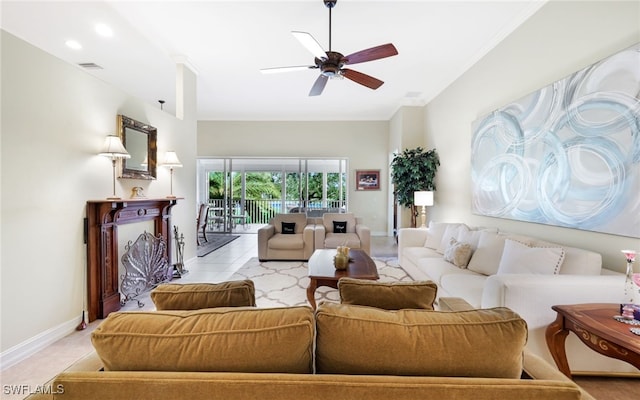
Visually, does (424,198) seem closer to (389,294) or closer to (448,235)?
(448,235)

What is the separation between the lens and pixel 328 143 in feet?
24.7

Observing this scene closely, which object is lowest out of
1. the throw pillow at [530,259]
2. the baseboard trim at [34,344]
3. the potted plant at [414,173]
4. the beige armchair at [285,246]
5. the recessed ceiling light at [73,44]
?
the baseboard trim at [34,344]

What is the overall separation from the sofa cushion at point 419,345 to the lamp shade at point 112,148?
2.85 m

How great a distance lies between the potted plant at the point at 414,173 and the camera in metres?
5.23

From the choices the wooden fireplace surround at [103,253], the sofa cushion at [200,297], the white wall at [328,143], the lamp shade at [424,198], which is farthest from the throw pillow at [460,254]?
the white wall at [328,143]

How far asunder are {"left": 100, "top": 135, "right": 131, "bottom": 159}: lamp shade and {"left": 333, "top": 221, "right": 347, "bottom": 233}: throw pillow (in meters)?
3.48

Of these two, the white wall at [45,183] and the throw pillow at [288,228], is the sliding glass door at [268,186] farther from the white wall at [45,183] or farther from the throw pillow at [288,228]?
the white wall at [45,183]

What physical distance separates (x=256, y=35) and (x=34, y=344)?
3.69m

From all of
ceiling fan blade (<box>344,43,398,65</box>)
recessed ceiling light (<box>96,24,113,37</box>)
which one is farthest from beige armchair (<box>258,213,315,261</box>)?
recessed ceiling light (<box>96,24,113,37</box>)

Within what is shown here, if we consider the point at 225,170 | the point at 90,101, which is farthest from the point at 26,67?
the point at 225,170

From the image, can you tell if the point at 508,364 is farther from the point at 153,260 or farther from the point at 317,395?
the point at 153,260

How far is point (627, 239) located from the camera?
6.25ft

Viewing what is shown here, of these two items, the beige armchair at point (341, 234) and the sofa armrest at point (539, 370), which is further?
the beige armchair at point (341, 234)

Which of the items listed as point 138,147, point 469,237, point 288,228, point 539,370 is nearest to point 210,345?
point 539,370
